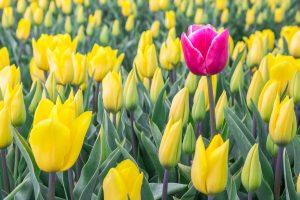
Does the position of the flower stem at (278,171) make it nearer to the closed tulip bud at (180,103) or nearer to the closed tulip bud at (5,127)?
the closed tulip bud at (180,103)

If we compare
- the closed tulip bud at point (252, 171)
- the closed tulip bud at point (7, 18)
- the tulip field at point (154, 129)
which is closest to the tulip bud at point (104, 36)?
the closed tulip bud at point (7, 18)

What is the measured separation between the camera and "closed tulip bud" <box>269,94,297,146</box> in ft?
4.12

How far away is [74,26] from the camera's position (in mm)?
3662

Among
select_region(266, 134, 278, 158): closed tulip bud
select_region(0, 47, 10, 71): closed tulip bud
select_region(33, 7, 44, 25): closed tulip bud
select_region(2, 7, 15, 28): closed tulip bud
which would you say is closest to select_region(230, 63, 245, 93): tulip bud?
select_region(266, 134, 278, 158): closed tulip bud

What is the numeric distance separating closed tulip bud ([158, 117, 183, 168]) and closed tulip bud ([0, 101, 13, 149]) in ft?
1.13

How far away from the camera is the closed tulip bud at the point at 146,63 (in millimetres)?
1931

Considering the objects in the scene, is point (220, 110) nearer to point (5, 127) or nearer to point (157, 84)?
point (157, 84)

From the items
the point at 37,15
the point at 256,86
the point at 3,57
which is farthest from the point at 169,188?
the point at 37,15

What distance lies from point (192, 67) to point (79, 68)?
1.84 feet

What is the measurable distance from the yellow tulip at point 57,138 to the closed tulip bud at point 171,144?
0.19 m

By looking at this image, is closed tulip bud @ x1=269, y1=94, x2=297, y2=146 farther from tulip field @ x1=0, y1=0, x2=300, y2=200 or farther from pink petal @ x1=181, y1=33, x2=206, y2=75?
pink petal @ x1=181, y1=33, x2=206, y2=75

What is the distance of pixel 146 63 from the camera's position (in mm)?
1958

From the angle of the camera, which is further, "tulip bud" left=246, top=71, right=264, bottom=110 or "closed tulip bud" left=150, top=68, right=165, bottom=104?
"closed tulip bud" left=150, top=68, right=165, bottom=104

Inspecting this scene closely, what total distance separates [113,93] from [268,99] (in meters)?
0.44
